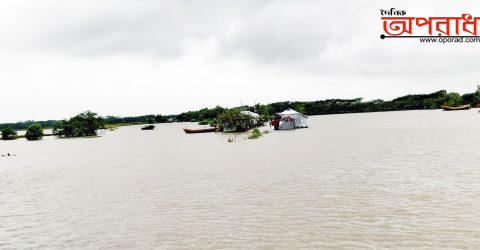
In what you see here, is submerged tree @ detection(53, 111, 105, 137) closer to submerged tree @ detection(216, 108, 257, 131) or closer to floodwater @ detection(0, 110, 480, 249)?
submerged tree @ detection(216, 108, 257, 131)

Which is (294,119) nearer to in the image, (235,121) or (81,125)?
(235,121)

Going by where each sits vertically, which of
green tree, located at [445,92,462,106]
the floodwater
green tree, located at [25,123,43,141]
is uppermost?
green tree, located at [445,92,462,106]

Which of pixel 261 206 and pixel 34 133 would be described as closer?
pixel 261 206

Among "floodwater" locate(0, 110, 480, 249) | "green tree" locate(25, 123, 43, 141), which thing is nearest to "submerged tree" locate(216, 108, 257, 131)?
"green tree" locate(25, 123, 43, 141)

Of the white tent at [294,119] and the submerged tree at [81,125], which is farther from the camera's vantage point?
the submerged tree at [81,125]

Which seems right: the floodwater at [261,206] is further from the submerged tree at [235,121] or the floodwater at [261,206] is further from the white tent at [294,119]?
the submerged tree at [235,121]

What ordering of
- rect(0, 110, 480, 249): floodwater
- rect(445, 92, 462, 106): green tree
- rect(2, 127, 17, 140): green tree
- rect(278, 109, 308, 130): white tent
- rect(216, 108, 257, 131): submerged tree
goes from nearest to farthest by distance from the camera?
rect(0, 110, 480, 249): floodwater → rect(278, 109, 308, 130): white tent → rect(216, 108, 257, 131): submerged tree → rect(2, 127, 17, 140): green tree → rect(445, 92, 462, 106): green tree

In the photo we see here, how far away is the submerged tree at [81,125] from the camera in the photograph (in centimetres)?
8088

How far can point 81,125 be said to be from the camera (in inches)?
3209

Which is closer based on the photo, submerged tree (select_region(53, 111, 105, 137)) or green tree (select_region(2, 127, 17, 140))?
submerged tree (select_region(53, 111, 105, 137))

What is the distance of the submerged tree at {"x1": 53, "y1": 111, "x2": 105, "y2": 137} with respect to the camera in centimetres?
8088

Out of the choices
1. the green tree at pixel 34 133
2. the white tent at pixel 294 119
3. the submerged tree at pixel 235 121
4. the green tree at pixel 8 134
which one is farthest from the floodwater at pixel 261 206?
the green tree at pixel 8 134

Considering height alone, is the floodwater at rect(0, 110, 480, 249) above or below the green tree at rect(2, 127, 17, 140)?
below

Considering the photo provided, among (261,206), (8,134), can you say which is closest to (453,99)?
(8,134)
